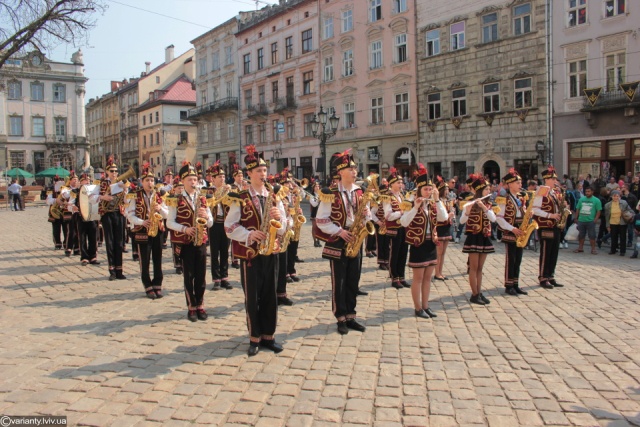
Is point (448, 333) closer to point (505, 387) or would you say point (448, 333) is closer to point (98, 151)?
point (505, 387)

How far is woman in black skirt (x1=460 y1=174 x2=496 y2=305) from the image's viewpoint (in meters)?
8.15

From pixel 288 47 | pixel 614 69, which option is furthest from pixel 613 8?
pixel 288 47

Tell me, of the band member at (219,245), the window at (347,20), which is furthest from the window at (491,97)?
the band member at (219,245)

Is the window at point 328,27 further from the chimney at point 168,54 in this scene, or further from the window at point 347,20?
the chimney at point 168,54

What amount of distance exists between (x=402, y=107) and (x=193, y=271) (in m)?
26.4

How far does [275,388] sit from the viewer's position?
4.84 meters

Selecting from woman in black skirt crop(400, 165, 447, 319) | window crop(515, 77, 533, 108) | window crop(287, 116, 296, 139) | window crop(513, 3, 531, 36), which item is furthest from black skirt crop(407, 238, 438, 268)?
window crop(287, 116, 296, 139)

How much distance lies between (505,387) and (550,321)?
2613mm

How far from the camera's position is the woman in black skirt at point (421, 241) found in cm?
713

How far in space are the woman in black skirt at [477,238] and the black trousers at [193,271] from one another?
4.13 metres

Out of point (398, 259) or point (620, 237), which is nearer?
point (398, 259)

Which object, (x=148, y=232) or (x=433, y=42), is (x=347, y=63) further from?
(x=148, y=232)

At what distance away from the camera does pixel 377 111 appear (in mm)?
33250

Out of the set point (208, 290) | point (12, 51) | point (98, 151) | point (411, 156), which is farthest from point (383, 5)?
point (98, 151)
